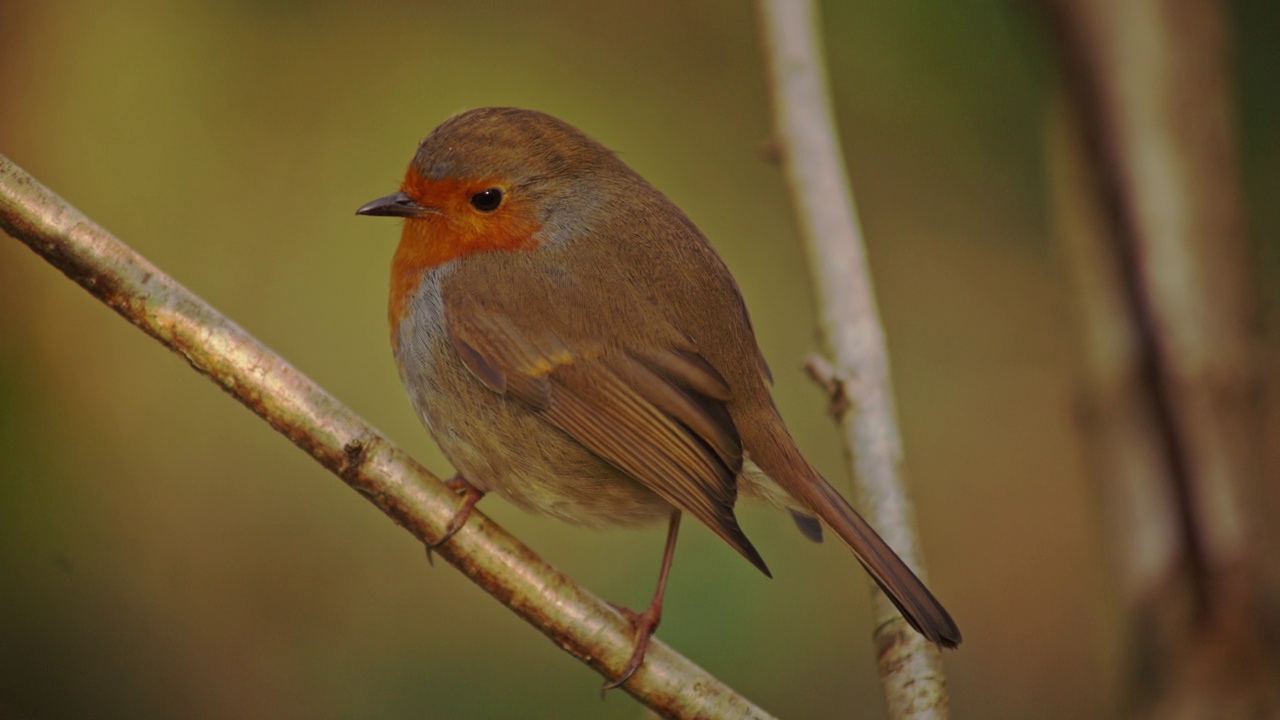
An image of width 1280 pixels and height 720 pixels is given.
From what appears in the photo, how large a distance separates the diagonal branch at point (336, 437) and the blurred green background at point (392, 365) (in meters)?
1.73

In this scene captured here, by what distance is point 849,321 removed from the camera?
2932 mm

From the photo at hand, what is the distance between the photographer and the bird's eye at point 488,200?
3.04 m

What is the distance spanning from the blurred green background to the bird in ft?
4.66

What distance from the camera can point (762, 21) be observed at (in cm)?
333

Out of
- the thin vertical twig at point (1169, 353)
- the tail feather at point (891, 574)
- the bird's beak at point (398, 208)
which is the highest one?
the thin vertical twig at point (1169, 353)

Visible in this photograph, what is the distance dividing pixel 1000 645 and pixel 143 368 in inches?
147

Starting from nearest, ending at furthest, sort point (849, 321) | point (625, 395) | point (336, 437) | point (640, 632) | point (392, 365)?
point (336, 437) < point (640, 632) < point (625, 395) < point (849, 321) < point (392, 365)

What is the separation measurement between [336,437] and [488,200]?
2.98ft

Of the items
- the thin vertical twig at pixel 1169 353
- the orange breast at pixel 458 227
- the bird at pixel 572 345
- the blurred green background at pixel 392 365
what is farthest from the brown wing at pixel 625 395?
the blurred green background at pixel 392 365

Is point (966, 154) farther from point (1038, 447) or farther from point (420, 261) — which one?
point (420, 261)

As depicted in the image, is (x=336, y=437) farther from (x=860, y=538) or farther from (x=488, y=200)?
(x=860, y=538)

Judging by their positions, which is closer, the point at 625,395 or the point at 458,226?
the point at 625,395

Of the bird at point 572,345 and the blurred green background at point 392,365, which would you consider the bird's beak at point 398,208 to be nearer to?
the bird at point 572,345

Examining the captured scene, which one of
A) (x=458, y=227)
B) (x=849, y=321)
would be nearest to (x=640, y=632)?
(x=849, y=321)
